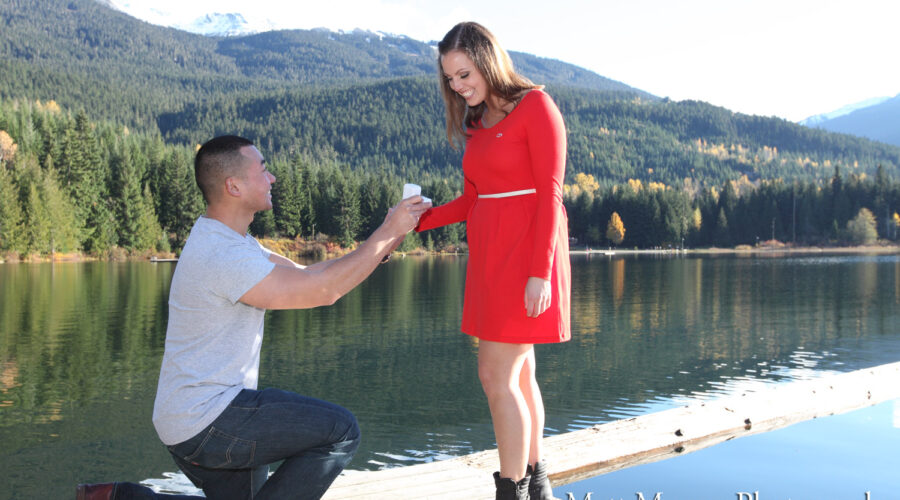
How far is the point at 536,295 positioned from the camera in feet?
9.27

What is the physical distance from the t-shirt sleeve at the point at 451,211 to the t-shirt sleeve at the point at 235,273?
932 mm

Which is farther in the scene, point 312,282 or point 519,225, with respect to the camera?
point 519,225

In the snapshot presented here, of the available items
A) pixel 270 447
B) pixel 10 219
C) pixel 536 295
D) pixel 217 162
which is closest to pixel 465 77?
pixel 536 295

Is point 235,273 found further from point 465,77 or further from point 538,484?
point 538,484

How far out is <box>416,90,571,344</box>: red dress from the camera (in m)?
2.88

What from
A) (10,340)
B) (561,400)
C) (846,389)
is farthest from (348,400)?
(10,340)

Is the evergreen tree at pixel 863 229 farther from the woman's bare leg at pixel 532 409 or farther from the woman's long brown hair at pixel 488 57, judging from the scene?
the woman's long brown hair at pixel 488 57

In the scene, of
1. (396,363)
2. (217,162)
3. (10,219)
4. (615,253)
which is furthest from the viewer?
(615,253)

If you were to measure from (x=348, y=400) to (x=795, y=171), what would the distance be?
18859 cm

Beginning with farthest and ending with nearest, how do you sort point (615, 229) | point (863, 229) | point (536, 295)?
point (615, 229), point (863, 229), point (536, 295)

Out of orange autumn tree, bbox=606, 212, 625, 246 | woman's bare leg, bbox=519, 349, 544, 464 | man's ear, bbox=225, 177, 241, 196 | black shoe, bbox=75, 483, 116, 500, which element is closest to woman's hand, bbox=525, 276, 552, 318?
woman's bare leg, bbox=519, 349, 544, 464

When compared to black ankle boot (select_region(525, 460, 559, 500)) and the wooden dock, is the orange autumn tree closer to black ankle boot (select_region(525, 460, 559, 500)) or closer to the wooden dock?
the wooden dock

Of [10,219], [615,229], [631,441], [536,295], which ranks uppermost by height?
[615,229]

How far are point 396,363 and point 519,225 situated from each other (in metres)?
9.31
